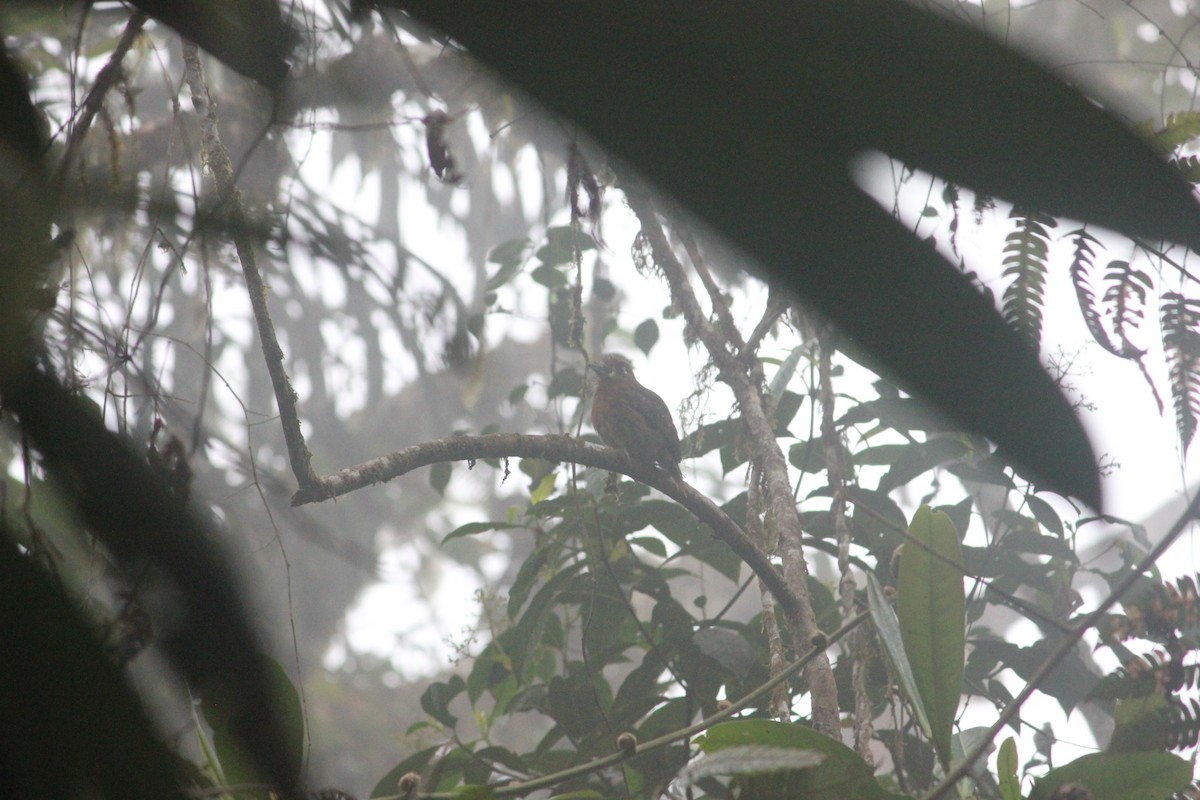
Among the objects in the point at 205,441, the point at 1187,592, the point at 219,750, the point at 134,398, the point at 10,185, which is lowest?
the point at 1187,592

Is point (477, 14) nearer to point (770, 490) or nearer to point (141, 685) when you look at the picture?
point (141, 685)

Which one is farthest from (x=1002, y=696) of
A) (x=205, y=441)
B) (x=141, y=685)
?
(x=141, y=685)

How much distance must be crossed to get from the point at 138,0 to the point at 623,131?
32 cm

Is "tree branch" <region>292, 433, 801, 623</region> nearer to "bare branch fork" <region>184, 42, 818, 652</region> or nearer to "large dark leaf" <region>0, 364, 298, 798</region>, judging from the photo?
"bare branch fork" <region>184, 42, 818, 652</region>

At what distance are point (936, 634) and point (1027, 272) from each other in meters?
0.97

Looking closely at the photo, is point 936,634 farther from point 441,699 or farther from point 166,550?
point 441,699

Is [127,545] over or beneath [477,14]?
beneath

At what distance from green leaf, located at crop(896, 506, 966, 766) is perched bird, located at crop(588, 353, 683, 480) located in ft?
12.0

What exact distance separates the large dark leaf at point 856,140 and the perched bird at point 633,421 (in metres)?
4.89

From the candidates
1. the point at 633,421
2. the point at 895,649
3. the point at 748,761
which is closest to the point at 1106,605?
the point at 748,761

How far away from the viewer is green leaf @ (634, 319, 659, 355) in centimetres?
432

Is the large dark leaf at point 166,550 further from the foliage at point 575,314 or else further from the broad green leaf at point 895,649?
the broad green leaf at point 895,649

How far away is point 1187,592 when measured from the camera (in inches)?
57.6

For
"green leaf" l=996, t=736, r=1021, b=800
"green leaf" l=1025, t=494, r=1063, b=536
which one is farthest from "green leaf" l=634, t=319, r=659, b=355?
"green leaf" l=996, t=736, r=1021, b=800
